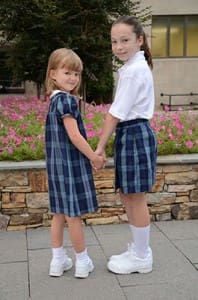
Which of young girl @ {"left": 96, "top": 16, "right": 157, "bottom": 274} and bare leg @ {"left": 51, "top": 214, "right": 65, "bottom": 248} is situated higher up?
young girl @ {"left": 96, "top": 16, "right": 157, "bottom": 274}

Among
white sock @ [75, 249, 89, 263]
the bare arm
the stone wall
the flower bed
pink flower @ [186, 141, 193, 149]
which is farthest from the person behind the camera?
pink flower @ [186, 141, 193, 149]

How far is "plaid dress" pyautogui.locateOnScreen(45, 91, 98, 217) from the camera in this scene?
9.89ft

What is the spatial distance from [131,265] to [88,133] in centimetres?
197

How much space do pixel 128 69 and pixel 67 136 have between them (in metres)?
0.60

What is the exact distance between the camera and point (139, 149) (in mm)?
3107

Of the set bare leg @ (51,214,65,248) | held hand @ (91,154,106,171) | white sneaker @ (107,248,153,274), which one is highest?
held hand @ (91,154,106,171)

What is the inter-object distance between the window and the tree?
12792 millimetres

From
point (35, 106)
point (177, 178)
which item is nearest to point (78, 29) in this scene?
point (35, 106)

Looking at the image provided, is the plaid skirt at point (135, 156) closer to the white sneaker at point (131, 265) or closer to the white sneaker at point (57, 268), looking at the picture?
the white sneaker at point (131, 265)

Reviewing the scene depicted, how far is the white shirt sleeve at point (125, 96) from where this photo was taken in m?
2.96

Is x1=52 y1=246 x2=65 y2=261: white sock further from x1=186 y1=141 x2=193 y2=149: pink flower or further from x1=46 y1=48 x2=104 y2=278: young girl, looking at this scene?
x1=186 y1=141 x2=193 y2=149: pink flower

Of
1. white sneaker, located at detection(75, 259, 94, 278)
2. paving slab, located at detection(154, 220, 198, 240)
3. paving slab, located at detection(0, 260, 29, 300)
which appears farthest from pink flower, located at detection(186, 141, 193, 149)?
paving slab, located at detection(0, 260, 29, 300)

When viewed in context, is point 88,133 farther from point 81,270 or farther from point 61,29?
point 61,29

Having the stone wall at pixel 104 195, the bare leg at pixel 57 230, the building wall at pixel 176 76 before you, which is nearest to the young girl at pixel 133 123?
the bare leg at pixel 57 230
